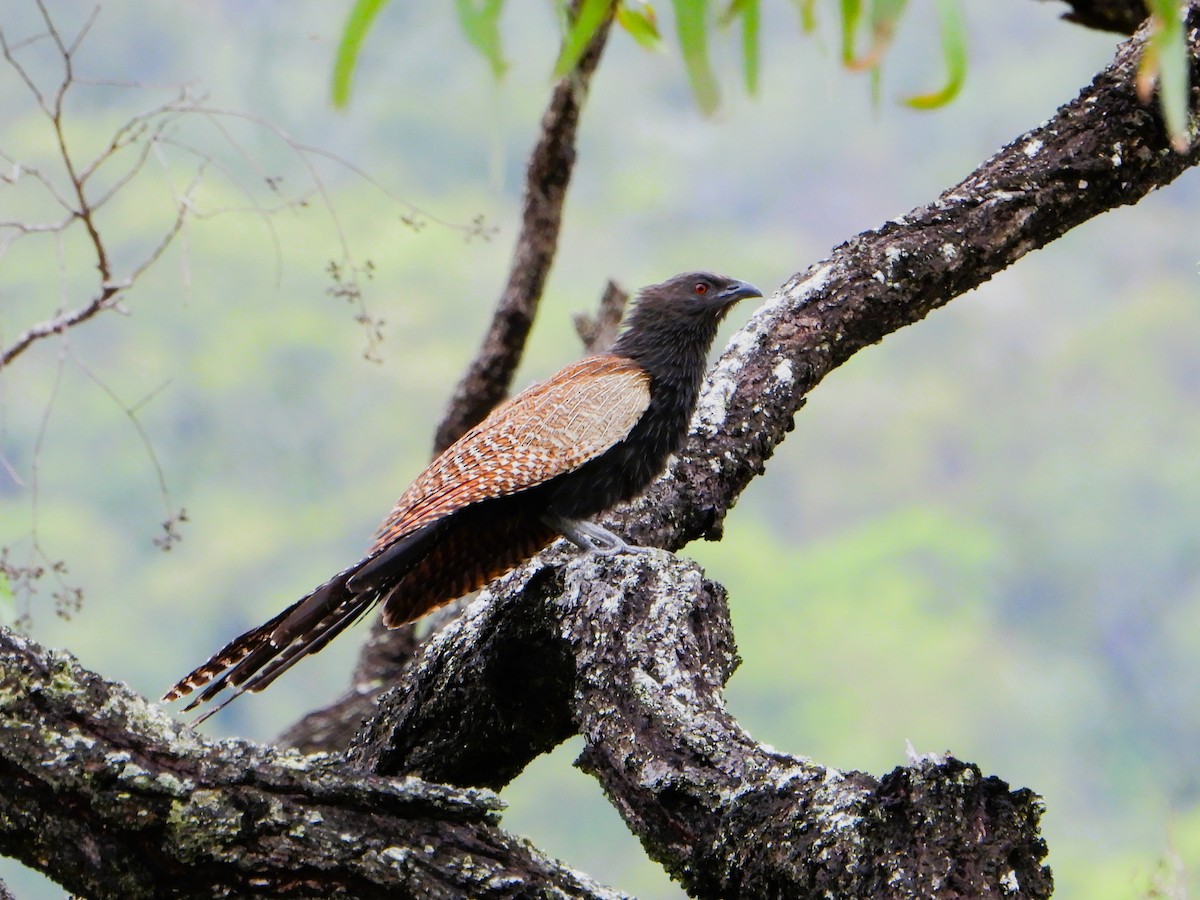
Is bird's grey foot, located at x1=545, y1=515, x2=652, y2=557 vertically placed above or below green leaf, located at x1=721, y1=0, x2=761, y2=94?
above

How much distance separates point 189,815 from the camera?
1.88 m

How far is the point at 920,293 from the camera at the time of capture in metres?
3.59

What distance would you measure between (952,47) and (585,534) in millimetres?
2583

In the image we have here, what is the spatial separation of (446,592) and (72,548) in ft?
46.7

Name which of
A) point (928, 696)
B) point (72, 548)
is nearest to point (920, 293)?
point (72, 548)

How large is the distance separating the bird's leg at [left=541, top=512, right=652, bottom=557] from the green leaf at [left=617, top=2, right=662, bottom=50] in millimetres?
1324

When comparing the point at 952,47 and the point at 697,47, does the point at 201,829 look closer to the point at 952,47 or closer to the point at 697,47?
the point at 697,47

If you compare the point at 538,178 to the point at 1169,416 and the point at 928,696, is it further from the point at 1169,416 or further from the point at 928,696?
the point at 1169,416

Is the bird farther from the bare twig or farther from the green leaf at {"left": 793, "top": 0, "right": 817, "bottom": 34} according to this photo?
the green leaf at {"left": 793, "top": 0, "right": 817, "bottom": 34}

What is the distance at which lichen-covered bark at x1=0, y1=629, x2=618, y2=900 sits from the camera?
1.86 meters

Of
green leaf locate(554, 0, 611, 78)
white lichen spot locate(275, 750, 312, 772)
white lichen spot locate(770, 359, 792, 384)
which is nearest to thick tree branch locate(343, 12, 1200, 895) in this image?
white lichen spot locate(770, 359, 792, 384)

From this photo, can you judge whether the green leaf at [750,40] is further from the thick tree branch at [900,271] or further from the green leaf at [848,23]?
the thick tree branch at [900,271]

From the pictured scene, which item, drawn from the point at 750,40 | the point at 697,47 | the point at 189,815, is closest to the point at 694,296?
the point at 189,815

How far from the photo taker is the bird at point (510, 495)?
296 centimetres
